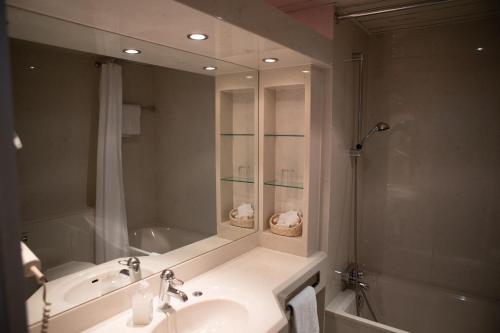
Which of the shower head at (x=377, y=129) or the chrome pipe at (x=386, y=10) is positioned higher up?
the chrome pipe at (x=386, y=10)

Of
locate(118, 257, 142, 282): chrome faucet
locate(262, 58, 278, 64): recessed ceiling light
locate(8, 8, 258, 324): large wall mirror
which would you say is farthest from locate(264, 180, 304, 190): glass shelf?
locate(118, 257, 142, 282): chrome faucet

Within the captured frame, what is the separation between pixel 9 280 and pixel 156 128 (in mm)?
1175

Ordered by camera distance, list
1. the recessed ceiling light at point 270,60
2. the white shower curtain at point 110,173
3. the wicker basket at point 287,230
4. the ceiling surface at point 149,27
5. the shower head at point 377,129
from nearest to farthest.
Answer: the ceiling surface at point 149,27
the white shower curtain at point 110,173
the recessed ceiling light at point 270,60
the wicker basket at point 287,230
the shower head at point 377,129

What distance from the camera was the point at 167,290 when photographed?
4.73ft

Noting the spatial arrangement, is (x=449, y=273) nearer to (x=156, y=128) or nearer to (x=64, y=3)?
(x=156, y=128)

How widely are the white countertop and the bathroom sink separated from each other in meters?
0.02

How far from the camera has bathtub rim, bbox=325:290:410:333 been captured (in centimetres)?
208

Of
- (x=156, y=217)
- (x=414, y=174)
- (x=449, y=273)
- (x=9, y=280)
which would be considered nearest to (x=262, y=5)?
(x=156, y=217)

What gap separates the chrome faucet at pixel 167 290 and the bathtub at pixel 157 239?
0.71ft

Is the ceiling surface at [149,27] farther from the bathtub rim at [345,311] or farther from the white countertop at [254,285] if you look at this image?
the bathtub rim at [345,311]

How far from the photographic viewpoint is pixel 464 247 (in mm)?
2461

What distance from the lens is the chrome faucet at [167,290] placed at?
1.42 meters

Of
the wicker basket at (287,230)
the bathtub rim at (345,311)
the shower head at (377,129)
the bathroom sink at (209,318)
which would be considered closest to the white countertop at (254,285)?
the bathroom sink at (209,318)

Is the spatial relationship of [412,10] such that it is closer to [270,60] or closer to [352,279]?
[270,60]
